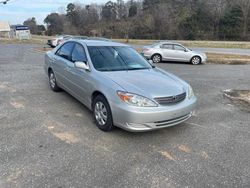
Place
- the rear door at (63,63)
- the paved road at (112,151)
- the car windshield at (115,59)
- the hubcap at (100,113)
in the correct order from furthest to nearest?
the rear door at (63,63), the car windshield at (115,59), the hubcap at (100,113), the paved road at (112,151)

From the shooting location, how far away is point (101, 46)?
5453mm

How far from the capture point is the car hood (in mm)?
4055

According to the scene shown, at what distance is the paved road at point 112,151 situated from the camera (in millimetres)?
3119

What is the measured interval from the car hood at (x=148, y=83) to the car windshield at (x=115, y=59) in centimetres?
27

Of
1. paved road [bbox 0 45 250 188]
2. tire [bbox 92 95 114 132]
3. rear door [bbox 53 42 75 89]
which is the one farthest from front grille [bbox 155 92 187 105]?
rear door [bbox 53 42 75 89]

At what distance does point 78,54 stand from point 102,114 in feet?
5.63

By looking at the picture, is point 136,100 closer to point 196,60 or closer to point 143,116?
point 143,116

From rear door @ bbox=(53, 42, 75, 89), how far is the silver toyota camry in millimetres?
23

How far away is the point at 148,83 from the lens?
4336mm

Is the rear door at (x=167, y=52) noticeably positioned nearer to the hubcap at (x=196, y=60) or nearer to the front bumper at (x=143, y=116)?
the hubcap at (x=196, y=60)

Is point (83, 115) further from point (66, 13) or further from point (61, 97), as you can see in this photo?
point (66, 13)

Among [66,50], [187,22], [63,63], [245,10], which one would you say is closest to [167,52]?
[66,50]

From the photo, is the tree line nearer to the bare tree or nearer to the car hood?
the bare tree

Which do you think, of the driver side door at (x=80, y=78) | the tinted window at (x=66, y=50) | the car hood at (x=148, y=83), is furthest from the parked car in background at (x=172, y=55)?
the car hood at (x=148, y=83)
